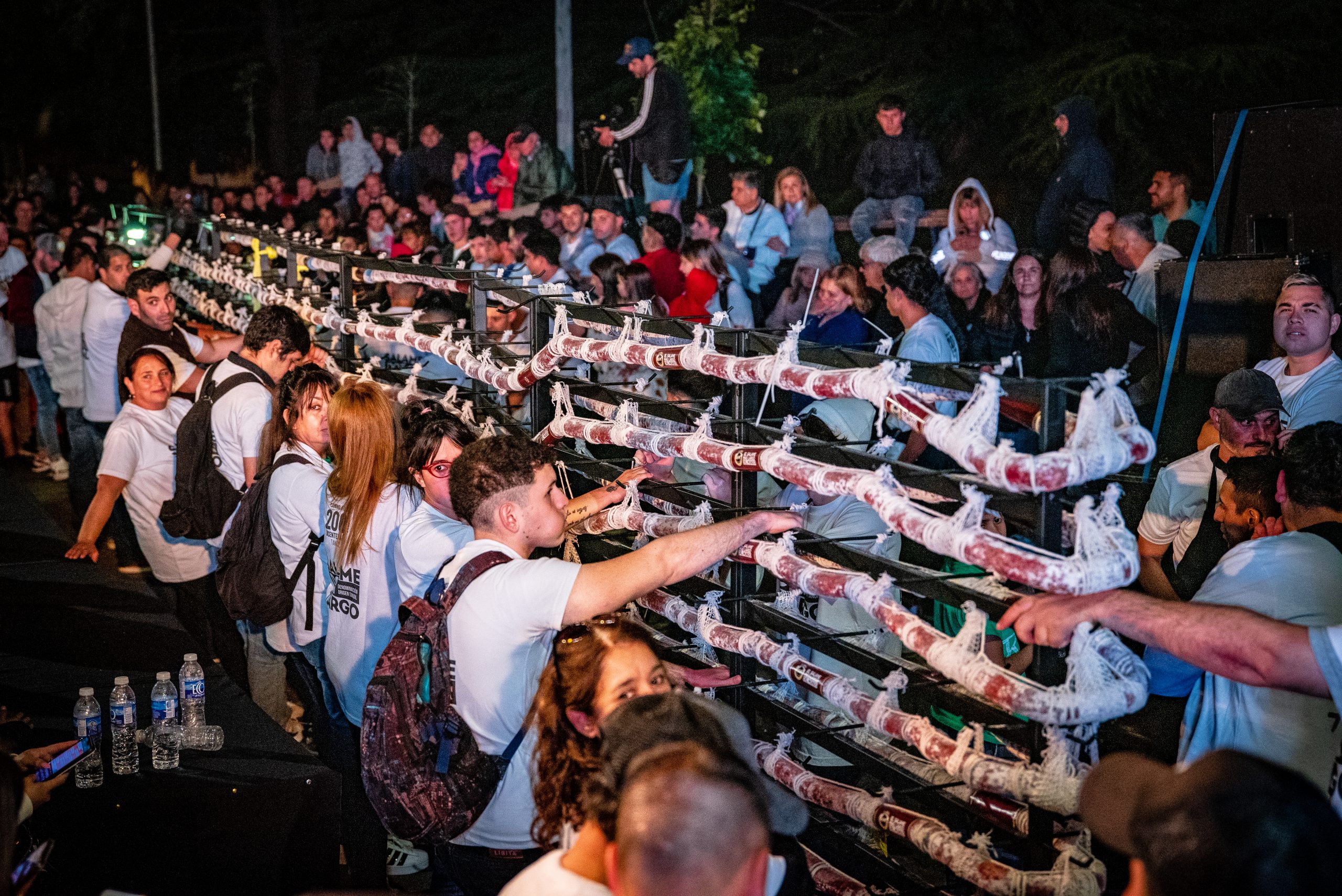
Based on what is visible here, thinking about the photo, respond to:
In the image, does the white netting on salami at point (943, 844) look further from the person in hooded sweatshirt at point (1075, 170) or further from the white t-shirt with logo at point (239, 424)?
the person in hooded sweatshirt at point (1075, 170)

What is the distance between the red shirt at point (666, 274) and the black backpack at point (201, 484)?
297 centimetres

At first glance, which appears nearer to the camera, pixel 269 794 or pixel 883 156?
pixel 269 794

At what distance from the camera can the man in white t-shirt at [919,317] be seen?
19.3 ft

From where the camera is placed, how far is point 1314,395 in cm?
504

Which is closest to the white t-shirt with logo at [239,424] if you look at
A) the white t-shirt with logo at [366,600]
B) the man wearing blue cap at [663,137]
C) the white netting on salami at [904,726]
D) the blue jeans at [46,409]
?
the white t-shirt with logo at [366,600]

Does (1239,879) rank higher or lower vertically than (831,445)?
lower

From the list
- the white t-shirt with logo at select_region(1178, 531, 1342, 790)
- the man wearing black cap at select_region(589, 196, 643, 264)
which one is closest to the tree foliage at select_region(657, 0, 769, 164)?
the man wearing black cap at select_region(589, 196, 643, 264)

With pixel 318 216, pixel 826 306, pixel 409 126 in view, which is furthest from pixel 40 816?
pixel 409 126

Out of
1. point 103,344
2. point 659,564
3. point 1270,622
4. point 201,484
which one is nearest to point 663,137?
point 103,344

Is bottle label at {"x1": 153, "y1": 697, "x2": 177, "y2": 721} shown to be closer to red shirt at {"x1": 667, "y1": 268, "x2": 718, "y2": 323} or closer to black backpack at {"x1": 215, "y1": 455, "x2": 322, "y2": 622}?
black backpack at {"x1": 215, "y1": 455, "x2": 322, "y2": 622}

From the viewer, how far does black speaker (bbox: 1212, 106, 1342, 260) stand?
679cm

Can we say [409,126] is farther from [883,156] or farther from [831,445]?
[831,445]

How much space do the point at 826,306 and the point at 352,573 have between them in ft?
11.5

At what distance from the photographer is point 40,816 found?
399 cm
